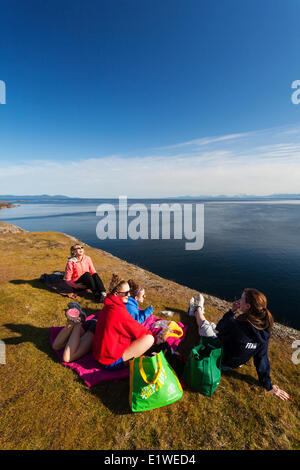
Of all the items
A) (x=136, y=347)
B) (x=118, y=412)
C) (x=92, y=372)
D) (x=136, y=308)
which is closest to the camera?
(x=118, y=412)

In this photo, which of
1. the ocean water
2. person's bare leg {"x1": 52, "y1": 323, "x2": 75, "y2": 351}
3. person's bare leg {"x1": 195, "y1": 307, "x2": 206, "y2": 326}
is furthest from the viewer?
the ocean water

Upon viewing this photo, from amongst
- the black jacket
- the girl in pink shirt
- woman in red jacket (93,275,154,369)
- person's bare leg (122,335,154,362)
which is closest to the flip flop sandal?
woman in red jacket (93,275,154,369)

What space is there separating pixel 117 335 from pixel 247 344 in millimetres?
3597

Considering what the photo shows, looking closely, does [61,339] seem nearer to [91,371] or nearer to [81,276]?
[91,371]

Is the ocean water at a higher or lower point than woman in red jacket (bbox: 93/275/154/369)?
lower

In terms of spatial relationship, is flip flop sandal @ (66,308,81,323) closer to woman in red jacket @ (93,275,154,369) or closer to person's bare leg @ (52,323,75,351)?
person's bare leg @ (52,323,75,351)

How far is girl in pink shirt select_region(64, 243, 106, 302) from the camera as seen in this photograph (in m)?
9.77

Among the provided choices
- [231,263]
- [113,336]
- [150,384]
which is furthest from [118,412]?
[231,263]

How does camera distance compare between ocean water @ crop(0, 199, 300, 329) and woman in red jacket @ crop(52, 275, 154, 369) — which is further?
ocean water @ crop(0, 199, 300, 329)

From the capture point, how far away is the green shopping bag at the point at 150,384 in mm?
4543

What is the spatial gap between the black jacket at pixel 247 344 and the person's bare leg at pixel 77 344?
415cm

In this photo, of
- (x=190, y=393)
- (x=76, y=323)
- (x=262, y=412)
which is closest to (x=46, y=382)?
(x=76, y=323)

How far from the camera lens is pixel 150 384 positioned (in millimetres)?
4547

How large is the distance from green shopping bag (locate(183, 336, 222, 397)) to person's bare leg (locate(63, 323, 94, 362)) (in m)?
3.15
